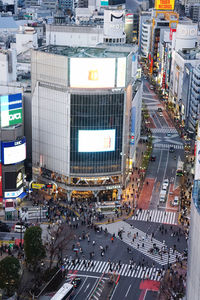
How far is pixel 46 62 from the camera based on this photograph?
3861 inches

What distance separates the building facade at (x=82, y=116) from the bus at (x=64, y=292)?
98.6 feet

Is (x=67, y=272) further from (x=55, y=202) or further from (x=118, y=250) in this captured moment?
(x=55, y=202)

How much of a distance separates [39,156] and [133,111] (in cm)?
1868

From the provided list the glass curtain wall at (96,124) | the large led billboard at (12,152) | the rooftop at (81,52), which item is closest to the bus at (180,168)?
the glass curtain wall at (96,124)

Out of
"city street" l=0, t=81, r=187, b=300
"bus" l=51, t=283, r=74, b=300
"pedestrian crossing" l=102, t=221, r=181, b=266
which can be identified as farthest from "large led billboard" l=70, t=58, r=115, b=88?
"bus" l=51, t=283, r=74, b=300

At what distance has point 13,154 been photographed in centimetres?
9600

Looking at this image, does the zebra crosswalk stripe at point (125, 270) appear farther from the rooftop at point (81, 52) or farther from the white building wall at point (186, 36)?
the white building wall at point (186, 36)

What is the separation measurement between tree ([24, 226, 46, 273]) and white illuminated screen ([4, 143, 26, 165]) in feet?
74.8

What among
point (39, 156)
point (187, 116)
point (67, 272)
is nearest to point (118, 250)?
point (67, 272)

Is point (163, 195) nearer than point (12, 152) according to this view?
No

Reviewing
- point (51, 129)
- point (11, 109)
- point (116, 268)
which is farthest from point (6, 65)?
point (116, 268)

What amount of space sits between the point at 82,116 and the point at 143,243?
23.4 meters

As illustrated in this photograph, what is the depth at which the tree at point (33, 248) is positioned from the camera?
7475cm

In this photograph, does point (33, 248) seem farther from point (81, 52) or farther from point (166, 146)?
point (166, 146)
